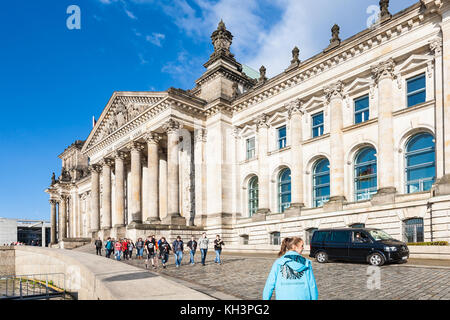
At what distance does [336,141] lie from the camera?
2708cm

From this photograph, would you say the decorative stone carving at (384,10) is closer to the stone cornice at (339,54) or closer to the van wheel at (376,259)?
the stone cornice at (339,54)

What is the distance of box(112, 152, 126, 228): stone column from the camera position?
39219 mm

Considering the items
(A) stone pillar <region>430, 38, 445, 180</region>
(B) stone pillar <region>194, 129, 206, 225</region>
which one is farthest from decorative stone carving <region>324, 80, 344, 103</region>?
(B) stone pillar <region>194, 129, 206, 225</region>

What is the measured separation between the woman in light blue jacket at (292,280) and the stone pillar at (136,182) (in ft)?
106

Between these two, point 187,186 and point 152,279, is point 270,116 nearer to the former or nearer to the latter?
point 187,186

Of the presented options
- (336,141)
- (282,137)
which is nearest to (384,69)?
(336,141)

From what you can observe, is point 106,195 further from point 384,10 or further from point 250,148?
point 384,10

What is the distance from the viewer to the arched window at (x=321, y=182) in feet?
94.0

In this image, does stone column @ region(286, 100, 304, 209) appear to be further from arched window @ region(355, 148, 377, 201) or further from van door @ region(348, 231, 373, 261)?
van door @ region(348, 231, 373, 261)

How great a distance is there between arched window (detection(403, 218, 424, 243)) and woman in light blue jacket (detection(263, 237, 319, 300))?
783 inches

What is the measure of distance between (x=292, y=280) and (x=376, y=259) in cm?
1248
